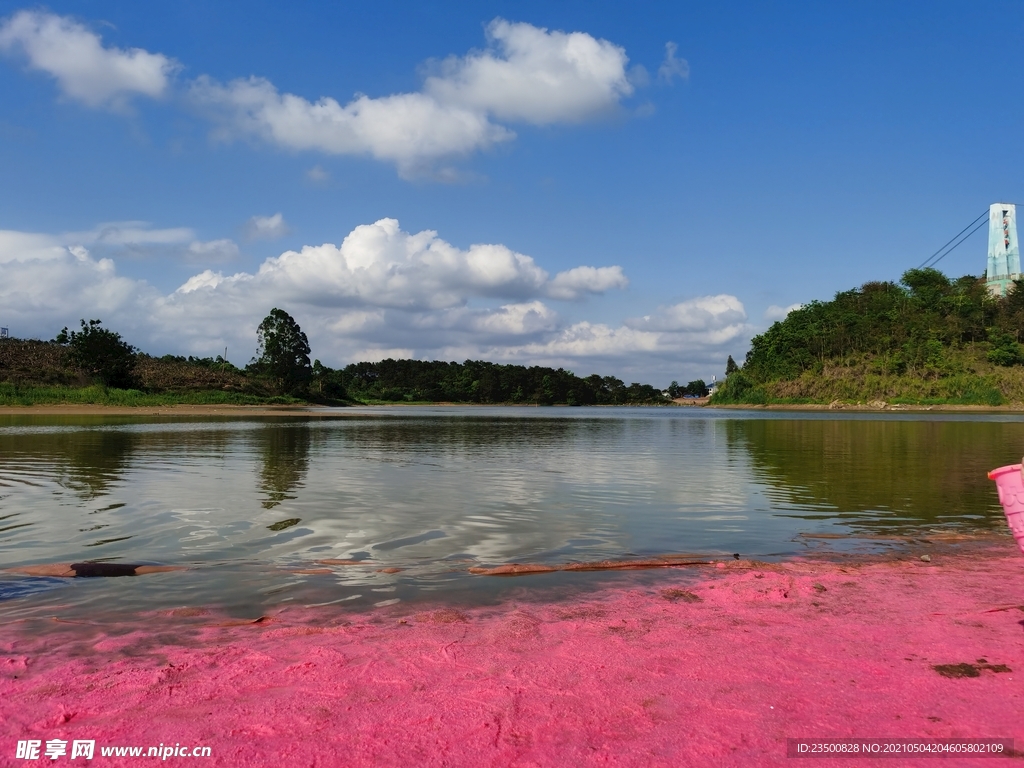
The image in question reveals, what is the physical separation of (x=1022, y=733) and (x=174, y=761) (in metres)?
5.54

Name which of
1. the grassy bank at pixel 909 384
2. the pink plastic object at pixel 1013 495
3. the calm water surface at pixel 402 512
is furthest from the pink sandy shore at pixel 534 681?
the grassy bank at pixel 909 384

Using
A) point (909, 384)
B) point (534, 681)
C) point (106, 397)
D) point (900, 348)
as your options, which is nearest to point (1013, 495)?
point (534, 681)

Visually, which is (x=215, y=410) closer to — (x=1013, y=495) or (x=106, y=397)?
(x=106, y=397)

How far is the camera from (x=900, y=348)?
138 metres

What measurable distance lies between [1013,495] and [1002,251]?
573 feet

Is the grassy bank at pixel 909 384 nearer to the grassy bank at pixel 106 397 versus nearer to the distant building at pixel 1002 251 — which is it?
the distant building at pixel 1002 251

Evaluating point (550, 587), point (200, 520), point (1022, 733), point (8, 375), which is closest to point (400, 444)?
point (200, 520)

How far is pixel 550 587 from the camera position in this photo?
8.91m

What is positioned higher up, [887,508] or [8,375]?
[8,375]

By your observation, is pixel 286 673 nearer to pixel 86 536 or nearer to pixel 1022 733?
pixel 1022 733

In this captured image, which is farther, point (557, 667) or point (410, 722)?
point (557, 667)

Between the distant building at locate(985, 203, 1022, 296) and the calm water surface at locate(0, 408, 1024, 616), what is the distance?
141877mm

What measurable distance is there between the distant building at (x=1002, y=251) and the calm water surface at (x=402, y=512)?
142m

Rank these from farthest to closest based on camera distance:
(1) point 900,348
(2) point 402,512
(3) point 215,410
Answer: (1) point 900,348 < (3) point 215,410 < (2) point 402,512
